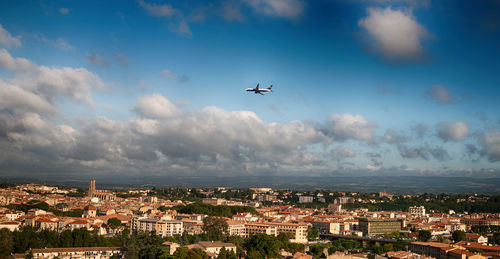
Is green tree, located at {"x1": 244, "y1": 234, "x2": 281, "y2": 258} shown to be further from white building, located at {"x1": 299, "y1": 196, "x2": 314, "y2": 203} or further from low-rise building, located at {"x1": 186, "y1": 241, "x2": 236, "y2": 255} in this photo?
white building, located at {"x1": 299, "y1": 196, "x2": 314, "y2": 203}

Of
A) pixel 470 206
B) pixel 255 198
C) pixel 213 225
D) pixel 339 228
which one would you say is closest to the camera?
pixel 213 225

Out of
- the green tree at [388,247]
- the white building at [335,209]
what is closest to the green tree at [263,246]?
the green tree at [388,247]

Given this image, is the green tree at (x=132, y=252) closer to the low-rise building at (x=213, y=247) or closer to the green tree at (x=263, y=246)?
the low-rise building at (x=213, y=247)

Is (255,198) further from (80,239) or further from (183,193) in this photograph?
(80,239)

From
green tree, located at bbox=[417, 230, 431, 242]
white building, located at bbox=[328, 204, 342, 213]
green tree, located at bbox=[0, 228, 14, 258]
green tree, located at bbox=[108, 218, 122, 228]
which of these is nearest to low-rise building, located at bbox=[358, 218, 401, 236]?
green tree, located at bbox=[417, 230, 431, 242]

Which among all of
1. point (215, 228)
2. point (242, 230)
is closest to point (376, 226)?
point (242, 230)

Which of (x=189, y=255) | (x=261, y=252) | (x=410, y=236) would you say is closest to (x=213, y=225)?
(x=261, y=252)
